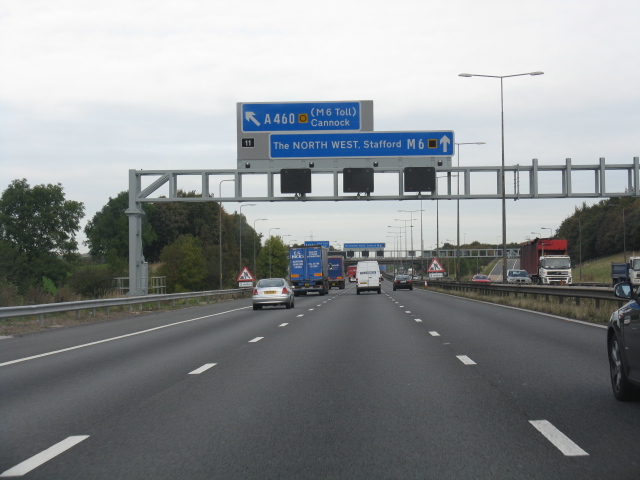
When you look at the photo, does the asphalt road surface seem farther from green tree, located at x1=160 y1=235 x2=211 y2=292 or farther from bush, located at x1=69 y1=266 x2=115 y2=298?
green tree, located at x1=160 y1=235 x2=211 y2=292

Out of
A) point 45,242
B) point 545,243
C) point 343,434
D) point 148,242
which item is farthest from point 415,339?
point 148,242

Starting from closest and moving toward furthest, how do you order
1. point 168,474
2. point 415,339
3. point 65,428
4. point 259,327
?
point 168,474
point 65,428
point 415,339
point 259,327

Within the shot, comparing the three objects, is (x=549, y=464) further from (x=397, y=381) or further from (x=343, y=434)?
(x=397, y=381)

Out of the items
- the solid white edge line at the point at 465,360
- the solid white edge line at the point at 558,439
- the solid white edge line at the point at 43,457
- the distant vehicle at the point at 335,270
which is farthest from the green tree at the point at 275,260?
the solid white edge line at the point at 43,457

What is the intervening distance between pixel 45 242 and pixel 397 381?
267ft

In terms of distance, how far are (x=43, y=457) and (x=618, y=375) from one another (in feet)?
18.8

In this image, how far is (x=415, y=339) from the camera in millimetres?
17875

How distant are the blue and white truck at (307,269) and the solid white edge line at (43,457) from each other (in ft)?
176

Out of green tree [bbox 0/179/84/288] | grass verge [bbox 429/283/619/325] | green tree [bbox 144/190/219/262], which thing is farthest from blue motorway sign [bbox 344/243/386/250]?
grass verge [bbox 429/283/619/325]

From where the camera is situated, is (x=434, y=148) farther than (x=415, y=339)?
Yes

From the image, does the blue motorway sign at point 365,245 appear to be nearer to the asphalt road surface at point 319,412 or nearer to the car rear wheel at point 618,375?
the asphalt road surface at point 319,412

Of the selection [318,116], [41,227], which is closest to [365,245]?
[41,227]

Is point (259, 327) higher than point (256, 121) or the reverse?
the reverse

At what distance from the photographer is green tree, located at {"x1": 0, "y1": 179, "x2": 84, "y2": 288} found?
85875mm
